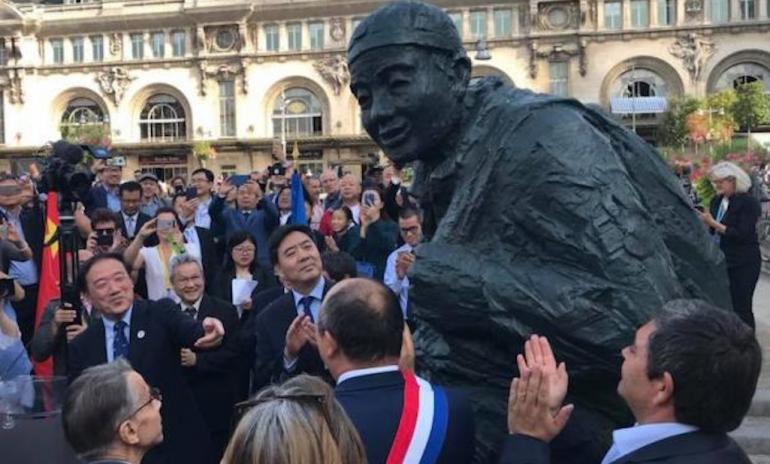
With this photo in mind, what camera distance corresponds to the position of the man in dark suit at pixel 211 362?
15.0ft

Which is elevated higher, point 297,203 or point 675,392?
point 297,203

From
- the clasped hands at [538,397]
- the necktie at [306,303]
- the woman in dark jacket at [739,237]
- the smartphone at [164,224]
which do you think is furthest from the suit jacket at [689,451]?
the woman in dark jacket at [739,237]

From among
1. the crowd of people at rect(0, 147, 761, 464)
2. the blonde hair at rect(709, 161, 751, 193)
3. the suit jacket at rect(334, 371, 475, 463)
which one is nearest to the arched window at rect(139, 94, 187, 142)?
the crowd of people at rect(0, 147, 761, 464)

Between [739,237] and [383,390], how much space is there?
5606 mm

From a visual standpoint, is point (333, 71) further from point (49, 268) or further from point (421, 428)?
point (421, 428)

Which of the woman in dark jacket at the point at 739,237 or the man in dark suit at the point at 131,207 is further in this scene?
the man in dark suit at the point at 131,207

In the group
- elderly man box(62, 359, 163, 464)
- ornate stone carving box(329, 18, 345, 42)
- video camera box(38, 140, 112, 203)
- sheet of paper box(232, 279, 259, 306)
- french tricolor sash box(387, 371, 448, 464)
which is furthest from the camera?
ornate stone carving box(329, 18, 345, 42)

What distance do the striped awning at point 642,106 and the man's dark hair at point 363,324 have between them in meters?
42.3

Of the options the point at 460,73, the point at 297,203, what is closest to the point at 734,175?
the point at 297,203

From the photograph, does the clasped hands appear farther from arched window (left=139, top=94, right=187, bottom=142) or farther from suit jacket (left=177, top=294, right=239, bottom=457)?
arched window (left=139, top=94, right=187, bottom=142)

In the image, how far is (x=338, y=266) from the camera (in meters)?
5.27

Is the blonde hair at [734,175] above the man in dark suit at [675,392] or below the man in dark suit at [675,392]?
above

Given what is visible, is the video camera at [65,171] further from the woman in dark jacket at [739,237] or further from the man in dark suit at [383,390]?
the woman in dark jacket at [739,237]

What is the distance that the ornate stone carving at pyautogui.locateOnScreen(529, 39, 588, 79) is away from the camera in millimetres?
44375
